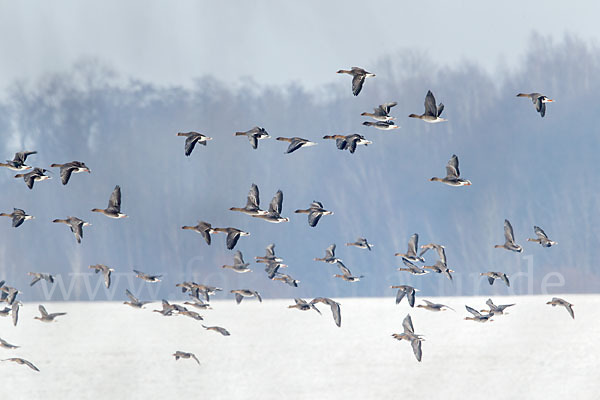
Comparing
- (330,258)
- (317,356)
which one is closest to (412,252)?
(330,258)

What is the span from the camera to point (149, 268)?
3578cm

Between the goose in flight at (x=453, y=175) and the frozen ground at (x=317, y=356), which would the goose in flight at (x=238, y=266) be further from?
the goose in flight at (x=453, y=175)

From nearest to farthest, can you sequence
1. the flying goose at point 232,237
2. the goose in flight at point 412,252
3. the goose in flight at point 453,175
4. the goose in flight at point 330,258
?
the flying goose at point 232,237 → the goose in flight at point 453,175 → the goose in flight at point 330,258 → the goose in flight at point 412,252

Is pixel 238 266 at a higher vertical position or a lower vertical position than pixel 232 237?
lower

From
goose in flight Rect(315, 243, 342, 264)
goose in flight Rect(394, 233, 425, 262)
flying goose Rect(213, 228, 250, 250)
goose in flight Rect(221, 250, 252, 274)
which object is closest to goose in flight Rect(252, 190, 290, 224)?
flying goose Rect(213, 228, 250, 250)

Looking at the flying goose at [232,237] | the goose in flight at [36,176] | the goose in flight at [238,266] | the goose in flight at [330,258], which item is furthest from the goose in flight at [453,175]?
the goose in flight at [36,176]

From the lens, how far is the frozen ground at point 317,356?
66.0ft

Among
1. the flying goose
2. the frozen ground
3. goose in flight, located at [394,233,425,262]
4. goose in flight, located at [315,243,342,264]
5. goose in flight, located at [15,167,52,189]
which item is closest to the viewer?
goose in flight, located at [15,167,52,189]

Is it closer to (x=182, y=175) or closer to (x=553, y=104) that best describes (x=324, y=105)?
(x=182, y=175)

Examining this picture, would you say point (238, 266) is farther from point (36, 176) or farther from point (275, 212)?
point (36, 176)

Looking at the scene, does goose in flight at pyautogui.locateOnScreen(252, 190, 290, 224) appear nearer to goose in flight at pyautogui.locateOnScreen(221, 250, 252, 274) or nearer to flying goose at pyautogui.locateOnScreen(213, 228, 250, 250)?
flying goose at pyautogui.locateOnScreen(213, 228, 250, 250)

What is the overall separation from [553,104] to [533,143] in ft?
5.97

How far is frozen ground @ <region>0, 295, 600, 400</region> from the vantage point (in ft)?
66.0

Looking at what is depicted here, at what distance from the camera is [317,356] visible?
21.1 m
